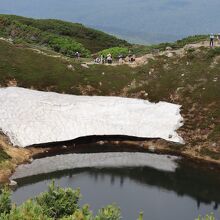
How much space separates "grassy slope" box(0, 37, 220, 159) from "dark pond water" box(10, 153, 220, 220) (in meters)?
15.3

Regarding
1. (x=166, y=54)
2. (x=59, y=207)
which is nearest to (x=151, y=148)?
(x=166, y=54)

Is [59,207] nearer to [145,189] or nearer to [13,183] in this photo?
[13,183]

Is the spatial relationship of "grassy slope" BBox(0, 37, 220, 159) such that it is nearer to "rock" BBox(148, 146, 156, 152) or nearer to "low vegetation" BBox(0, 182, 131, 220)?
"rock" BBox(148, 146, 156, 152)

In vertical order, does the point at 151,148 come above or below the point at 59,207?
above

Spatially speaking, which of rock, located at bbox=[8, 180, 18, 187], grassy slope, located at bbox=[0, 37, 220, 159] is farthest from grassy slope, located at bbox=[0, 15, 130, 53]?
rock, located at bbox=[8, 180, 18, 187]

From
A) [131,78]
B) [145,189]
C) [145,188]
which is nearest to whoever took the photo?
[145,189]

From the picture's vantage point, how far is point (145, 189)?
7338 cm

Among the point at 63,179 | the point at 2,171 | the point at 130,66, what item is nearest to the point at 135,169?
the point at 63,179

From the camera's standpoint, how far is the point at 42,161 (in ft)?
262

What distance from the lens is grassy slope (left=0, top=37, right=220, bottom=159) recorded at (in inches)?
3762

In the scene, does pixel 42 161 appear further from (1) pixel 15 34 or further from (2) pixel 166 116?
(1) pixel 15 34

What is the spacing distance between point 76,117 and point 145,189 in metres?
23.0

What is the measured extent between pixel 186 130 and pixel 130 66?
71.6 ft

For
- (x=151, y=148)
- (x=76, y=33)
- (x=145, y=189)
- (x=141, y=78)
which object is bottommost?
(x=145, y=189)
